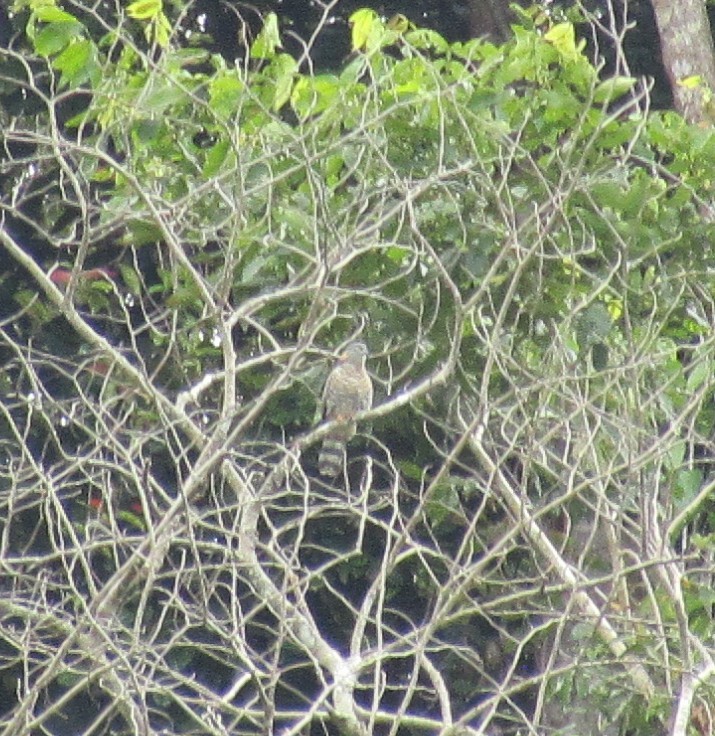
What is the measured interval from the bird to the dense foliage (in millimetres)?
63

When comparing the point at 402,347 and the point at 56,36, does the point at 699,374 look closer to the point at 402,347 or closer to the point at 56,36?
the point at 402,347

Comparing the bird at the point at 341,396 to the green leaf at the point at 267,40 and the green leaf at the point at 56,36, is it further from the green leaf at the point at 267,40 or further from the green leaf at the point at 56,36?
the green leaf at the point at 56,36

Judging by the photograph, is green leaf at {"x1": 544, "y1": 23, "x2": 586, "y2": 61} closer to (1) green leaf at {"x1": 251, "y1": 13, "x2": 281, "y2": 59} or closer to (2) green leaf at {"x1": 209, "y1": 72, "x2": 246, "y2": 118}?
(1) green leaf at {"x1": 251, "y1": 13, "x2": 281, "y2": 59}

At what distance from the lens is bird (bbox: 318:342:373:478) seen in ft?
16.6

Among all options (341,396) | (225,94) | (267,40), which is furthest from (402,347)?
(267,40)

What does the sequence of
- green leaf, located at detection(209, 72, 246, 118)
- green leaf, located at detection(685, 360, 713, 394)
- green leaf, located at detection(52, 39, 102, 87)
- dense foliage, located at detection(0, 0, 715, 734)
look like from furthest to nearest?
green leaf, located at detection(209, 72, 246, 118) < green leaf, located at detection(52, 39, 102, 87) < green leaf, located at detection(685, 360, 713, 394) < dense foliage, located at detection(0, 0, 715, 734)

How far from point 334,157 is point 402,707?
215 cm

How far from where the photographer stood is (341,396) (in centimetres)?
520

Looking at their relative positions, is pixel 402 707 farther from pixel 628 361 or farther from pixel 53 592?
pixel 53 592

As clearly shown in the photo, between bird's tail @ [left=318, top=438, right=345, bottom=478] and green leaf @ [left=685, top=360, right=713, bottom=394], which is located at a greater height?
green leaf @ [left=685, top=360, right=713, bottom=394]

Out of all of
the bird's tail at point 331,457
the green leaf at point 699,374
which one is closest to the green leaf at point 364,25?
the bird's tail at point 331,457

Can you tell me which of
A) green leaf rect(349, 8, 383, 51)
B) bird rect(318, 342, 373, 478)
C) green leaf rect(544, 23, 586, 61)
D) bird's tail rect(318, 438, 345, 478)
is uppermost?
green leaf rect(349, 8, 383, 51)

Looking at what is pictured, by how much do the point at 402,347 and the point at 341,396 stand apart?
0.70m

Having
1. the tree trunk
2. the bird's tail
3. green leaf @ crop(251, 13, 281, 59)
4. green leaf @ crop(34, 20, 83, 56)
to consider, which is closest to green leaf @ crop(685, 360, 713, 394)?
the bird's tail
